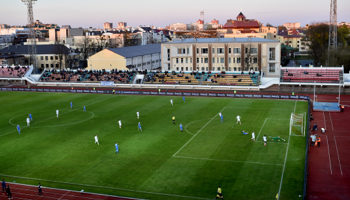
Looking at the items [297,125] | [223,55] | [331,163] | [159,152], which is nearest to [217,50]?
[223,55]

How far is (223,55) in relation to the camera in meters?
79.9

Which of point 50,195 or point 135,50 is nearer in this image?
point 50,195

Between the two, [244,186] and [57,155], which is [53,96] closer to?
[57,155]

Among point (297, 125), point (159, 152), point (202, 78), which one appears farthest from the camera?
point (202, 78)

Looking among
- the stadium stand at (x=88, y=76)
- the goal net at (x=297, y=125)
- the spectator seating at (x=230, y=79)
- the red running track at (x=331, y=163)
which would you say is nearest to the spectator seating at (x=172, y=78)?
the spectator seating at (x=230, y=79)

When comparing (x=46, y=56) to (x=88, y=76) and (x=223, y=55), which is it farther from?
(x=223, y=55)

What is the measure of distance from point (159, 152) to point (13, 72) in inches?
2544

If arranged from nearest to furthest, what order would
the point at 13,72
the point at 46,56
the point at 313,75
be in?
the point at 313,75 → the point at 13,72 → the point at 46,56

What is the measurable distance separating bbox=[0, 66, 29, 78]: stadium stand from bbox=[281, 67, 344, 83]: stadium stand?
189ft

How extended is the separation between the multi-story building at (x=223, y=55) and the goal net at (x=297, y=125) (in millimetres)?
34176

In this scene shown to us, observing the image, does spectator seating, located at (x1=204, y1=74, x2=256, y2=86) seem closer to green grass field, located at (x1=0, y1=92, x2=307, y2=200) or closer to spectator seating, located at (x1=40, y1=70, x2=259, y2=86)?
spectator seating, located at (x1=40, y1=70, x2=259, y2=86)

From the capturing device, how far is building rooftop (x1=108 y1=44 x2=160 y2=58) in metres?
89.6

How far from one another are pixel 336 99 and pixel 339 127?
17958mm

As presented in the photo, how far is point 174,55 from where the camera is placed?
3265 inches
